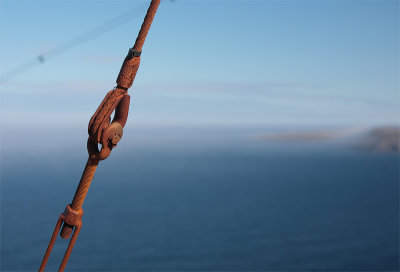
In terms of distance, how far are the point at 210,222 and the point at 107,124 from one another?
12046cm

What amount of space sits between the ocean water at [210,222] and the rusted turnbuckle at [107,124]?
86.0m

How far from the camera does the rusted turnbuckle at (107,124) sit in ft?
10.3

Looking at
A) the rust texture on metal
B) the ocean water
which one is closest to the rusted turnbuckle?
the rust texture on metal

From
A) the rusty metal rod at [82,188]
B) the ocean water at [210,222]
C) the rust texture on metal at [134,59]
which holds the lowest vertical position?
the rusty metal rod at [82,188]

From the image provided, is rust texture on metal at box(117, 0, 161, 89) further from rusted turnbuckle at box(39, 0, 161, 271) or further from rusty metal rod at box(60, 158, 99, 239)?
rusty metal rod at box(60, 158, 99, 239)

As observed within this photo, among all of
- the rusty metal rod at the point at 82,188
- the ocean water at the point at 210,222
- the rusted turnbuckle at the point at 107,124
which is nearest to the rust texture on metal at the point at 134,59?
the rusted turnbuckle at the point at 107,124

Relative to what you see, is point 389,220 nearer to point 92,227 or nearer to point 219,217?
point 219,217

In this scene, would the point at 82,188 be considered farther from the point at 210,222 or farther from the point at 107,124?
the point at 210,222

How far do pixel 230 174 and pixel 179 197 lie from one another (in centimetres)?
4341

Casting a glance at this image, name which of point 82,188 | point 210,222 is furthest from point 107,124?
point 210,222

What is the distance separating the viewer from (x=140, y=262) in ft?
319

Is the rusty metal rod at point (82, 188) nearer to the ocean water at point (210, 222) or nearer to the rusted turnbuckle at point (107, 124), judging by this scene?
the rusted turnbuckle at point (107, 124)

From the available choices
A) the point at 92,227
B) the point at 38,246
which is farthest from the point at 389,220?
the point at 38,246

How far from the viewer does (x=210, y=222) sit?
122 metres
